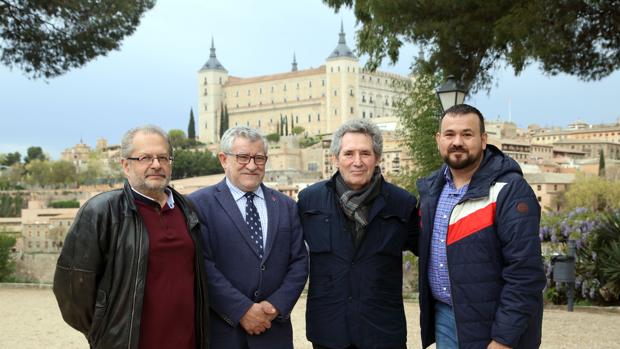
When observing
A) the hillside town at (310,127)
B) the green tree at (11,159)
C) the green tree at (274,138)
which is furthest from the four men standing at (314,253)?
the green tree at (11,159)

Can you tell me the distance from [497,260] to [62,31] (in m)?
6.44

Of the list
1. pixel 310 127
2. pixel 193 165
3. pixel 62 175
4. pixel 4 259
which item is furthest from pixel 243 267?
pixel 310 127

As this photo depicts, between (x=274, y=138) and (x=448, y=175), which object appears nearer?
(x=448, y=175)

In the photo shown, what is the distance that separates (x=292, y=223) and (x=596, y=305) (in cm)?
559

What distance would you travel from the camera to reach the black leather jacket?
2525 millimetres

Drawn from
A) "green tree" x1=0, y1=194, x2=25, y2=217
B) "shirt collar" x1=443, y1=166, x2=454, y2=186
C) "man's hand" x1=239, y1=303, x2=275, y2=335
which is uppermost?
"shirt collar" x1=443, y1=166, x2=454, y2=186

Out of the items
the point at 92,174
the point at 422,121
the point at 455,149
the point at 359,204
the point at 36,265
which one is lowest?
the point at 36,265

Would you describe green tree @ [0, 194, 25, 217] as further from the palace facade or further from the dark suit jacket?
the dark suit jacket

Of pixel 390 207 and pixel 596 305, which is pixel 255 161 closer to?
pixel 390 207

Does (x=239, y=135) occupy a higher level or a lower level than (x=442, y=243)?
higher

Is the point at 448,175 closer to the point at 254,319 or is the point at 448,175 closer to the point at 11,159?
the point at 254,319

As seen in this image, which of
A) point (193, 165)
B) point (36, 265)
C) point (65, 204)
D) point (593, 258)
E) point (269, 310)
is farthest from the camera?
point (193, 165)

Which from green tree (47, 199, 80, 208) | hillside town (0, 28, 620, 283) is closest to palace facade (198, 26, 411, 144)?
hillside town (0, 28, 620, 283)

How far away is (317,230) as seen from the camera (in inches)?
114
